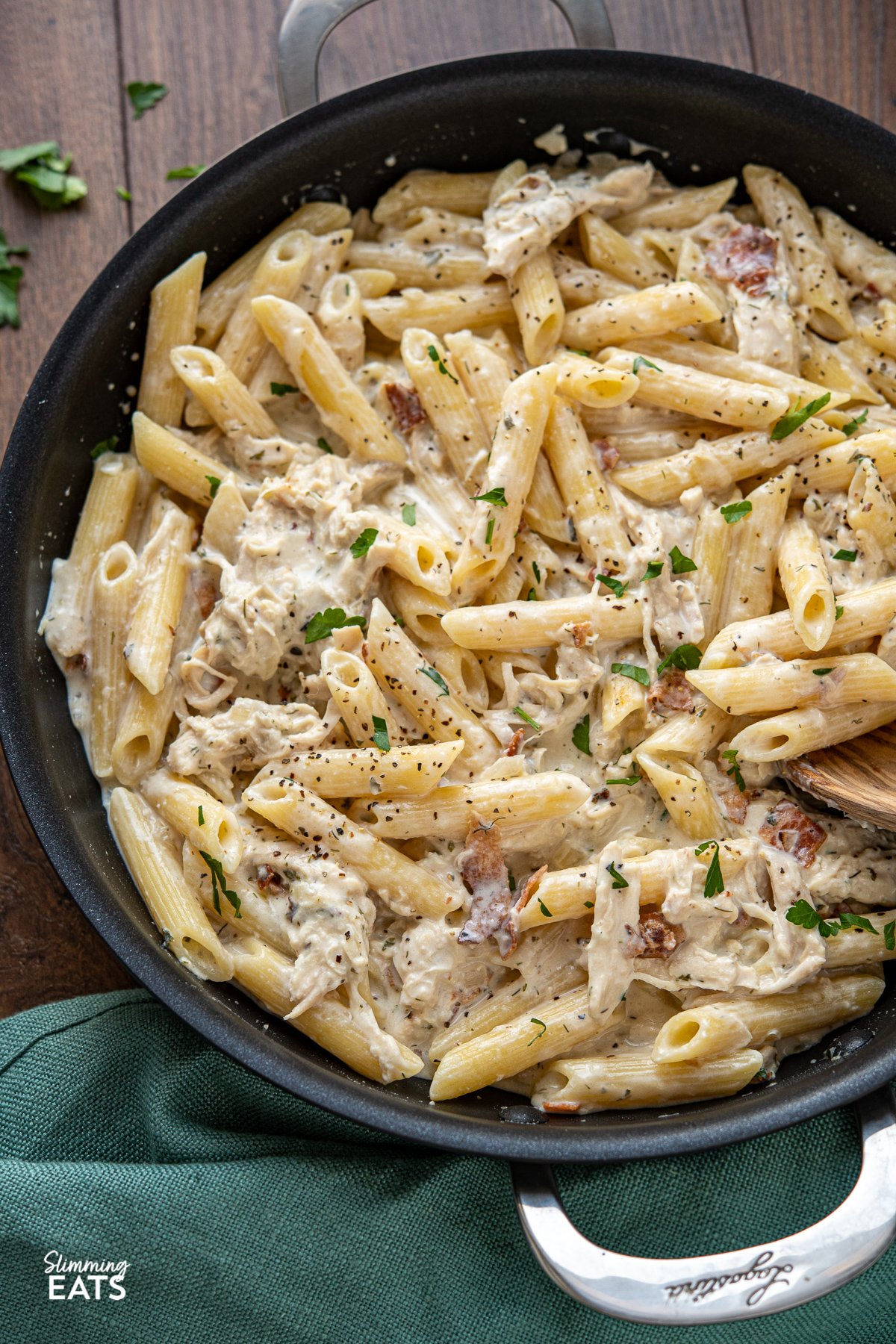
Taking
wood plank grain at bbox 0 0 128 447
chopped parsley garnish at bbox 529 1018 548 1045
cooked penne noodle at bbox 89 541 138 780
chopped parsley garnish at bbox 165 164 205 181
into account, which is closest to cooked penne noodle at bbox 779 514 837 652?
chopped parsley garnish at bbox 529 1018 548 1045

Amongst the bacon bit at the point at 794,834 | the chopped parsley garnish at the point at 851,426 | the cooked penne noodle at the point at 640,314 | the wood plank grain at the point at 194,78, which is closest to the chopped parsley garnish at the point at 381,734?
A: the bacon bit at the point at 794,834

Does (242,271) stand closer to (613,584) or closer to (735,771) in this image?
(613,584)

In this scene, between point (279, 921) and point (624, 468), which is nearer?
point (279, 921)

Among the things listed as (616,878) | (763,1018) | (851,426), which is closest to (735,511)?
(851,426)

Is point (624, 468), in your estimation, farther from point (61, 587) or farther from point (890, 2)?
point (890, 2)

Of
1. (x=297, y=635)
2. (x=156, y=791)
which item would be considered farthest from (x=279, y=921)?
(x=297, y=635)

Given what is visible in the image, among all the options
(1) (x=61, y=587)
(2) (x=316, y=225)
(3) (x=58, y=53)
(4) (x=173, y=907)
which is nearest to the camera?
(4) (x=173, y=907)

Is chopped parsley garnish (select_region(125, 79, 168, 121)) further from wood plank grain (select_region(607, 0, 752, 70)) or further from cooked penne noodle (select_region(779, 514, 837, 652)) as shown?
cooked penne noodle (select_region(779, 514, 837, 652))
